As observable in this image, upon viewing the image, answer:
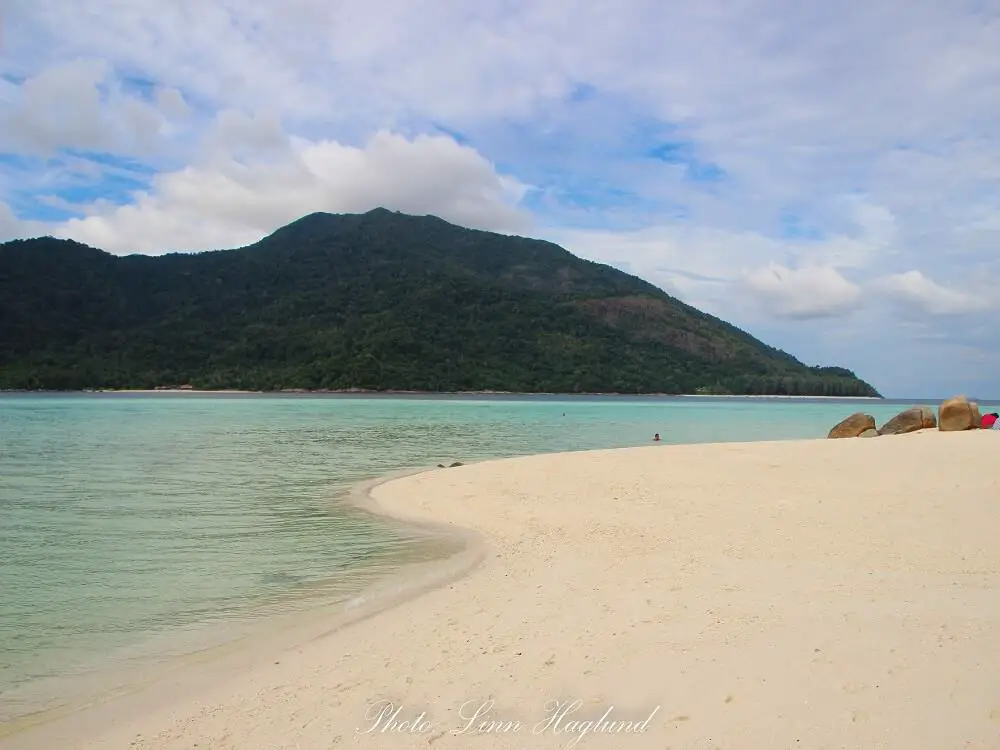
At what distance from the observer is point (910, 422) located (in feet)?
86.8

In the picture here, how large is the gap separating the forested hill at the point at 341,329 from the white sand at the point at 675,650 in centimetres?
9500

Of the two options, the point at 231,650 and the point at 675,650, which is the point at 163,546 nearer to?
the point at 231,650

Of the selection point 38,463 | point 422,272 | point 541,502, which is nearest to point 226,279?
point 422,272

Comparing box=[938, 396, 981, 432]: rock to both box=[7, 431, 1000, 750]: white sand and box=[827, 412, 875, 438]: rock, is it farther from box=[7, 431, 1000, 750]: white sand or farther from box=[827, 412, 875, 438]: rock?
box=[7, 431, 1000, 750]: white sand

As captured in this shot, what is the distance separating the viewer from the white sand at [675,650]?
416 cm

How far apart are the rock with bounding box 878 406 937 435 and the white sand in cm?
1712

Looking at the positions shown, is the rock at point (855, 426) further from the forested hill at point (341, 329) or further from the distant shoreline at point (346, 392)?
the forested hill at point (341, 329)

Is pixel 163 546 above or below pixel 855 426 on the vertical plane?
below

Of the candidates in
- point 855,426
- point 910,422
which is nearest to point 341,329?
point 855,426

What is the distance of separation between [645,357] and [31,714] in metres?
116

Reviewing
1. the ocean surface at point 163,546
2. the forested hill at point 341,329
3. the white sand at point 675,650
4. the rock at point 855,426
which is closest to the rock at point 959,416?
the rock at point 855,426

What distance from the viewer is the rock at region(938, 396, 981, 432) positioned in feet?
81.9

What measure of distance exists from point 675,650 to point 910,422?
25.9 metres

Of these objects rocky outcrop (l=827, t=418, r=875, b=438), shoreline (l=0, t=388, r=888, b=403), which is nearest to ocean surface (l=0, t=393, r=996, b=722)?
rocky outcrop (l=827, t=418, r=875, b=438)
